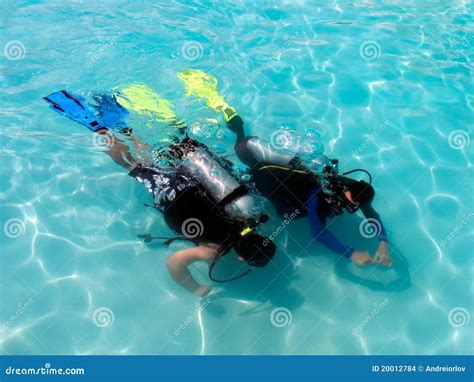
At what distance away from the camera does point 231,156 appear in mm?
6480

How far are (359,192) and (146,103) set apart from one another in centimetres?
447

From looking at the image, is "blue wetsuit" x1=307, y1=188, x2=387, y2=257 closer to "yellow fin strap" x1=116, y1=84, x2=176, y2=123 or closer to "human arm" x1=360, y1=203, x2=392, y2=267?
"human arm" x1=360, y1=203, x2=392, y2=267

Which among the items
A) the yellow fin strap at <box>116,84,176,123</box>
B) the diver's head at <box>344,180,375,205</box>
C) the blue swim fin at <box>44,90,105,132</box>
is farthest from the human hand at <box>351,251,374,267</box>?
the blue swim fin at <box>44,90,105,132</box>

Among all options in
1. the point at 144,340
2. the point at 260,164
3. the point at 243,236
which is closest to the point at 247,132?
the point at 260,164

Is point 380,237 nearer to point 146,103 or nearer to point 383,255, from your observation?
point 383,255

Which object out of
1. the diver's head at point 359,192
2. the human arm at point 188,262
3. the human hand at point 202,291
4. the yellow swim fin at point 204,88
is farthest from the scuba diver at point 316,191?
the human hand at point 202,291

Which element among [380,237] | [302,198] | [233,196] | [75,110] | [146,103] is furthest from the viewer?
[146,103]

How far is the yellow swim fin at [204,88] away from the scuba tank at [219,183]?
2.06 m

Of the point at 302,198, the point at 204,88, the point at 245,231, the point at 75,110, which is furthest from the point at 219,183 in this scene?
the point at 204,88

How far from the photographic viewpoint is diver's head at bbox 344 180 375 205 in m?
4.68

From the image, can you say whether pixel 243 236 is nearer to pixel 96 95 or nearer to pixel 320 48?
pixel 96 95

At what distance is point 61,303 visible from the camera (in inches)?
202

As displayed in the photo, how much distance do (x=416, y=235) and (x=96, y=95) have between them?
607 centimetres

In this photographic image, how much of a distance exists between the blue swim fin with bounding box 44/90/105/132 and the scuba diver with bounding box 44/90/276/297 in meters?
1.07
